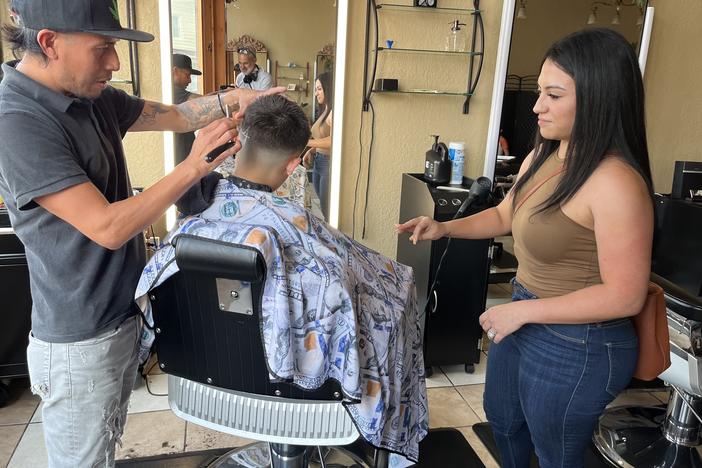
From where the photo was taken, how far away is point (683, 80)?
2.66 meters

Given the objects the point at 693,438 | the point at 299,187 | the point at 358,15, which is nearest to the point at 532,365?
the point at 299,187

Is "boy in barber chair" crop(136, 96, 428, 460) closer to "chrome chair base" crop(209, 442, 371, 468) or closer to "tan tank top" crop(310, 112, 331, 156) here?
"chrome chair base" crop(209, 442, 371, 468)

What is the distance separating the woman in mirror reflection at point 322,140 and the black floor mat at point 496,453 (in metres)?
1.15

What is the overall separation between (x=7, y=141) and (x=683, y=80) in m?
2.96

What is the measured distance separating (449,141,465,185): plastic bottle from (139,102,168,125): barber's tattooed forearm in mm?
1336

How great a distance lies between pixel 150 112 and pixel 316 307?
29.7 inches

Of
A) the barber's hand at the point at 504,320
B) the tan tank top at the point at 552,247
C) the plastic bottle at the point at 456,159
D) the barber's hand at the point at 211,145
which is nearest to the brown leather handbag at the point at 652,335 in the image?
the tan tank top at the point at 552,247

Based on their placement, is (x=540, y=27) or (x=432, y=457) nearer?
(x=432, y=457)

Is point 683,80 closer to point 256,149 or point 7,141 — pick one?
point 256,149

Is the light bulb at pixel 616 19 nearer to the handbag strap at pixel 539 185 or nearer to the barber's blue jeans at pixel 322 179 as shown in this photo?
the barber's blue jeans at pixel 322 179

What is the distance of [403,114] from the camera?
241 centimetres

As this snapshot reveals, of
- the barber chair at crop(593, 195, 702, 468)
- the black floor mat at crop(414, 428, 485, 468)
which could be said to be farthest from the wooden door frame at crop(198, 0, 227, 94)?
the barber chair at crop(593, 195, 702, 468)

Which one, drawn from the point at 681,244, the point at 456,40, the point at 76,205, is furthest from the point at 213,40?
the point at 681,244

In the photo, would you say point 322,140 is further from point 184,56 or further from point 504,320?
point 504,320
